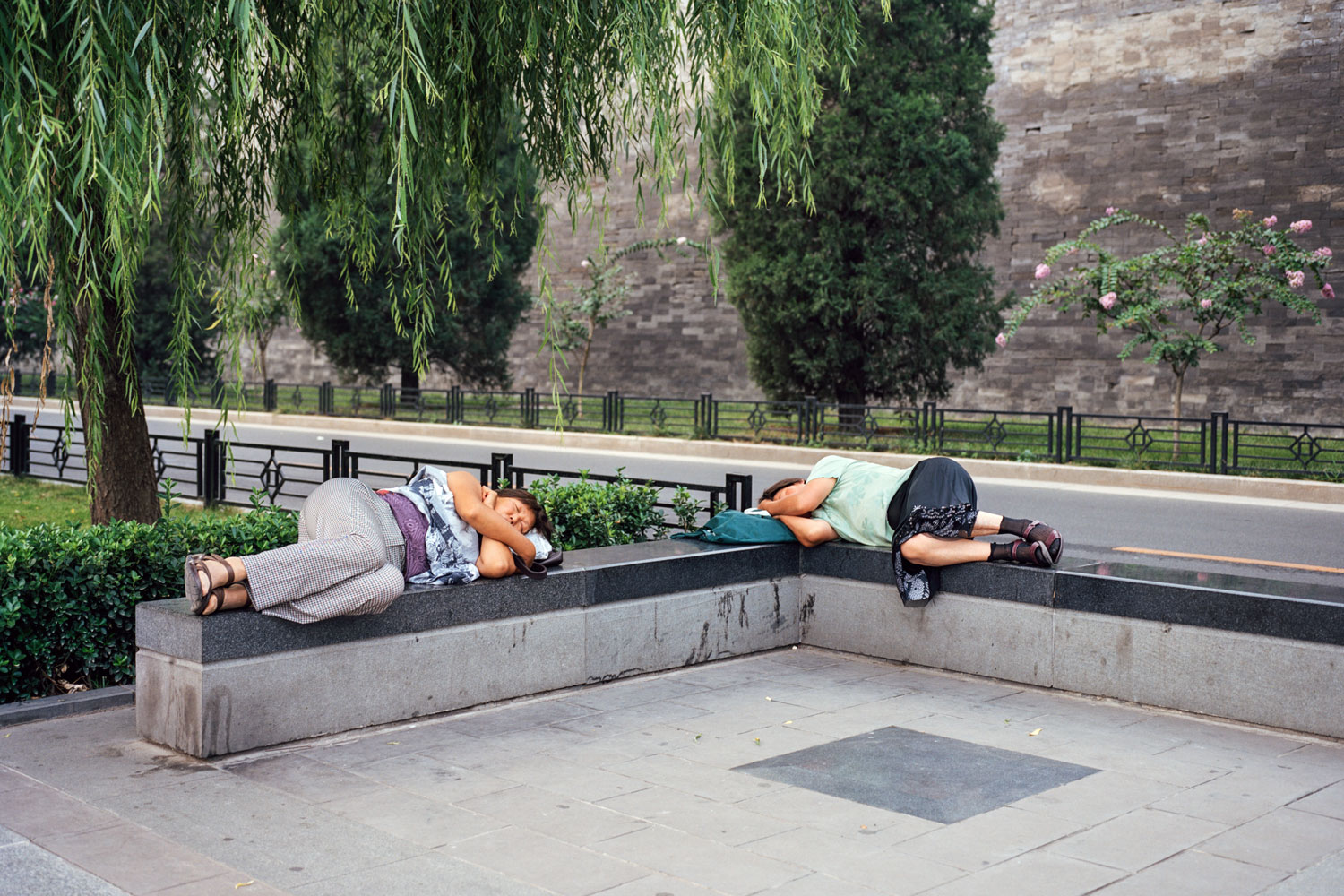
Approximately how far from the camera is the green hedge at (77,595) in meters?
5.94

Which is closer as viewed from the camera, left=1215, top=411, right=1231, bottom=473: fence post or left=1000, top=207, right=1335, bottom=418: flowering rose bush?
left=1215, top=411, right=1231, bottom=473: fence post

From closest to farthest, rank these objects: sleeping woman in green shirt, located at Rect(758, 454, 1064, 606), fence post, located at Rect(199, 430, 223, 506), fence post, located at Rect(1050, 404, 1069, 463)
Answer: sleeping woman in green shirt, located at Rect(758, 454, 1064, 606) < fence post, located at Rect(199, 430, 223, 506) < fence post, located at Rect(1050, 404, 1069, 463)

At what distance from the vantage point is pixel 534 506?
6406mm

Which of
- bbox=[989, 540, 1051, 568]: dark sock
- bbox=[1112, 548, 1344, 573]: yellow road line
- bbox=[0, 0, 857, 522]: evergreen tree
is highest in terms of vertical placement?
bbox=[0, 0, 857, 522]: evergreen tree

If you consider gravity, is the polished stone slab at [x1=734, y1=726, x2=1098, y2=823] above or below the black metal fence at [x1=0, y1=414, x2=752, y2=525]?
below

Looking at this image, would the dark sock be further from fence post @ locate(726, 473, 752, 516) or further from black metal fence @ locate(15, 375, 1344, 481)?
black metal fence @ locate(15, 375, 1344, 481)

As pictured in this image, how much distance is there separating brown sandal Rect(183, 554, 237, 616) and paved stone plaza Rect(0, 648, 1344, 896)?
0.64 meters

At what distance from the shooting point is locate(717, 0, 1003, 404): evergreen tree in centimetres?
2419

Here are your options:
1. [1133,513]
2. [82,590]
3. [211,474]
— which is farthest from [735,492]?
[1133,513]

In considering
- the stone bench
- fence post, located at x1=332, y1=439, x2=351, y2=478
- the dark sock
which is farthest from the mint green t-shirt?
fence post, located at x1=332, y1=439, x2=351, y2=478

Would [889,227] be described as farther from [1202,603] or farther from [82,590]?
[82,590]

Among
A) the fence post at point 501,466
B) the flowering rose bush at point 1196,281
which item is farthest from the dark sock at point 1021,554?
the flowering rose bush at point 1196,281

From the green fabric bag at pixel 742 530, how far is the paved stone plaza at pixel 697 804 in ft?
4.00

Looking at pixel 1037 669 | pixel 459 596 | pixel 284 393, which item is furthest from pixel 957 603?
pixel 284 393
